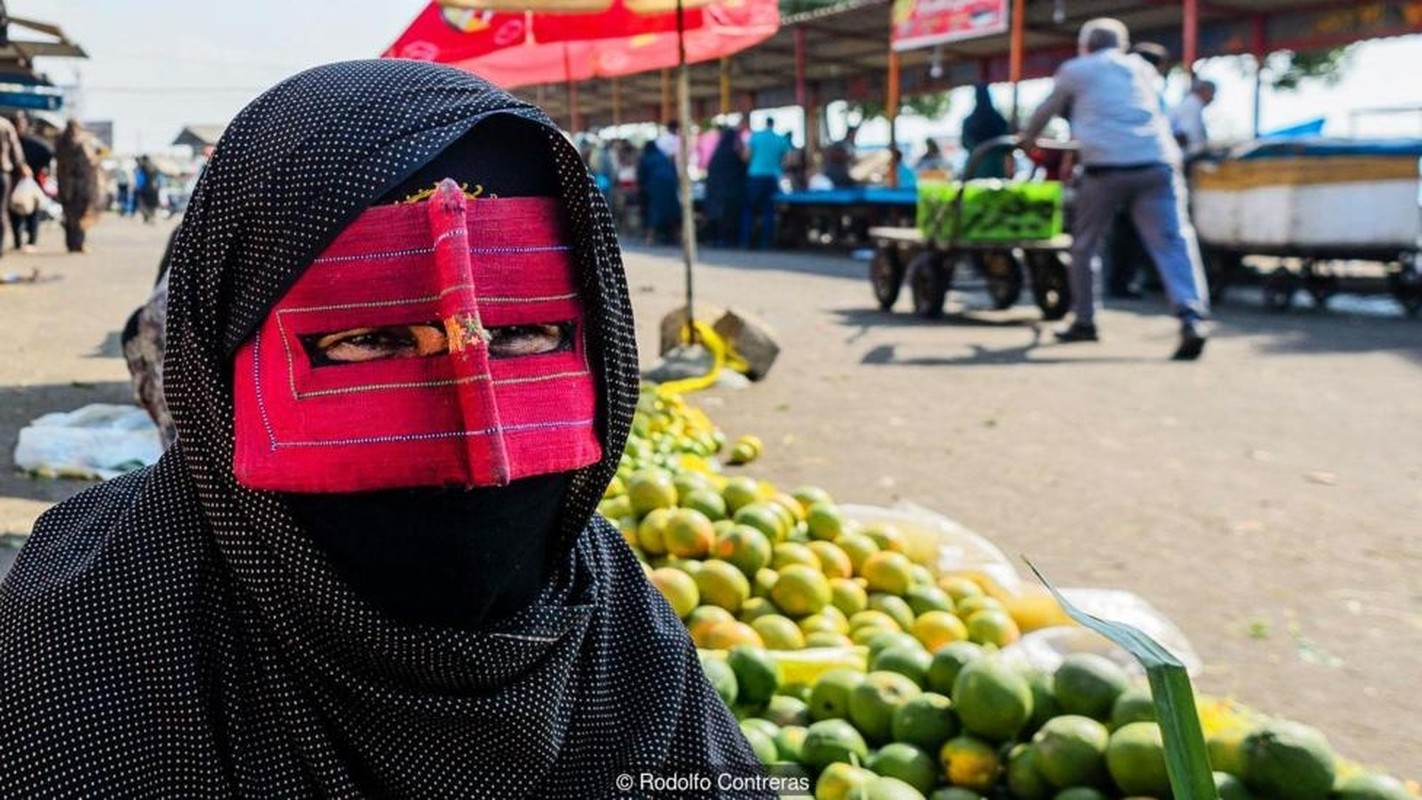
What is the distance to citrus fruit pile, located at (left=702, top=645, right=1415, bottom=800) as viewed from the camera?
211cm

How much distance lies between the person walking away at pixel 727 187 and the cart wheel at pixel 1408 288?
11.0 metres

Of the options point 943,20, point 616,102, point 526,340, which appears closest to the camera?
point 526,340

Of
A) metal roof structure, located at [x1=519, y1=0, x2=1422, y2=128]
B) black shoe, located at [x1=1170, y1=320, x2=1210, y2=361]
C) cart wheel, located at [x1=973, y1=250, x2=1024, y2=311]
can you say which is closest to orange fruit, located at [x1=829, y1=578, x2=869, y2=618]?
black shoe, located at [x1=1170, y1=320, x2=1210, y2=361]

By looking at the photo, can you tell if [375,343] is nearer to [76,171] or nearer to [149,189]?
[76,171]

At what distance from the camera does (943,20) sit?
17.8 m

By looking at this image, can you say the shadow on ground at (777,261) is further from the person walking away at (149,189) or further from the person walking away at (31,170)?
the person walking away at (149,189)

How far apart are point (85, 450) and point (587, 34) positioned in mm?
3937

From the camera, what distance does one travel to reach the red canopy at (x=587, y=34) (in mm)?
7914

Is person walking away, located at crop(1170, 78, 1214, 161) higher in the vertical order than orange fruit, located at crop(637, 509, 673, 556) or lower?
higher

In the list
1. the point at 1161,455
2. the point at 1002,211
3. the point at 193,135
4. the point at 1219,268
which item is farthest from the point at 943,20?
the point at 193,135

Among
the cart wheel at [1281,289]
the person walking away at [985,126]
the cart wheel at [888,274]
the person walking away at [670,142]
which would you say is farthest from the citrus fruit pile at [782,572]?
the person walking away at [670,142]

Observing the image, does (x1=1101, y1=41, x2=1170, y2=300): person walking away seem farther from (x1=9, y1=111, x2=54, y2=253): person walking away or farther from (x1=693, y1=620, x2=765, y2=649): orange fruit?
(x1=9, y1=111, x2=54, y2=253): person walking away

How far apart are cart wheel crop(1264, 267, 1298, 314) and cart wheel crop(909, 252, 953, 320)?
2.83 metres

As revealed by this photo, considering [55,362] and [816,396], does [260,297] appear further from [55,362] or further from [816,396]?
[55,362]
